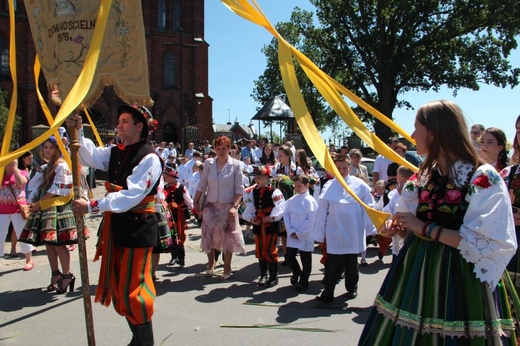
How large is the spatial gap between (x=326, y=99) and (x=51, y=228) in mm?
4274

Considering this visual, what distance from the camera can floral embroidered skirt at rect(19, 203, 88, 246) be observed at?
244 inches

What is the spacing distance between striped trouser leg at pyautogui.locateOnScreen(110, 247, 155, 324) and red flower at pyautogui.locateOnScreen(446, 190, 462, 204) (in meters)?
2.38

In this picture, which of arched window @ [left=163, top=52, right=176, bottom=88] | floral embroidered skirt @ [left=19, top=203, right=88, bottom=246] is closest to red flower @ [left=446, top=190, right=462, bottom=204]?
floral embroidered skirt @ [left=19, top=203, right=88, bottom=246]

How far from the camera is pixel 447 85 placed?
36.3 metres

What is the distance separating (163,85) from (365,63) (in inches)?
590

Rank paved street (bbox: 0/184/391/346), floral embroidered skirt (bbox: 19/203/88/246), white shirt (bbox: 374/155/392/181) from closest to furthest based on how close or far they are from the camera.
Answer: paved street (bbox: 0/184/391/346) → floral embroidered skirt (bbox: 19/203/88/246) → white shirt (bbox: 374/155/392/181)

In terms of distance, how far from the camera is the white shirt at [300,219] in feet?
21.6

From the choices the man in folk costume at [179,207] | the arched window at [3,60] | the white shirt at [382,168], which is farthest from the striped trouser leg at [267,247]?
the arched window at [3,60]

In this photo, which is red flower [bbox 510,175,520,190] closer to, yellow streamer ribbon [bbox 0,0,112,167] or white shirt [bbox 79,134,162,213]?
white shirt [bbox 79,134,162,213]

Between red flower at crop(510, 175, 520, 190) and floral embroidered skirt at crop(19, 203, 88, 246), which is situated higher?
red flower at crop(510, 175, 520, 190)

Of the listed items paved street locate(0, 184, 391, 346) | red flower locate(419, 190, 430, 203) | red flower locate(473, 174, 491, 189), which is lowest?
paved street locate(0, 184, 391, 346)

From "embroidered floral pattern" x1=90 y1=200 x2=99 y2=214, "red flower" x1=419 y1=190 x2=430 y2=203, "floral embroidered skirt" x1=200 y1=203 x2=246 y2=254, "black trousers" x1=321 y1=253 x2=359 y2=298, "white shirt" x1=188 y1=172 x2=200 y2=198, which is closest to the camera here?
"red flower" x1=419 y1=190 x2=430 y2=203

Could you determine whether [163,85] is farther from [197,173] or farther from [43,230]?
[43,230]

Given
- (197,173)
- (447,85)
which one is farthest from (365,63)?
(197,173)
